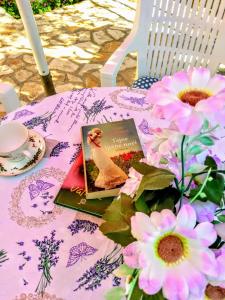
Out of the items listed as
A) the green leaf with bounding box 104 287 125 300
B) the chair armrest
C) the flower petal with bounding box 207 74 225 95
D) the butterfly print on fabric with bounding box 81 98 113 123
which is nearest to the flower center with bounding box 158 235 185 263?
the green leaf with bounding box 104 287 125 300

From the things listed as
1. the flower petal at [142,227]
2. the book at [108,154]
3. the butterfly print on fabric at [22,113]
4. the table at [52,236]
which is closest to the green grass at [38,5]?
the butterfly print on fabric at [22,113]

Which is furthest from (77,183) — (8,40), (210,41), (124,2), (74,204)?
(124,2)

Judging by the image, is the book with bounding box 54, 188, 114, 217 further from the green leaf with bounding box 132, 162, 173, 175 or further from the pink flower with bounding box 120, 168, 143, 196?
the green leaf with bounding box 132, 162, 173, 175

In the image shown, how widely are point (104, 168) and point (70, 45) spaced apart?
87.9 inches

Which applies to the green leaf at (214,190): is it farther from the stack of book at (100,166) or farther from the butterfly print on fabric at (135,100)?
the butterfly print on fabric at (135,100)

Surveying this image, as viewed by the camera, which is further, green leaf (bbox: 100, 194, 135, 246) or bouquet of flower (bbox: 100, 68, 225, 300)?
green leaf (bbox: 100, 194, 135, 246)

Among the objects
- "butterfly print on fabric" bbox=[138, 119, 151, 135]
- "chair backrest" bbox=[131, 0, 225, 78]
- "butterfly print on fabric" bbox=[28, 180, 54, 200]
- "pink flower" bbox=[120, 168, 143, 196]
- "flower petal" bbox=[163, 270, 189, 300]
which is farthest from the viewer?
"chair backrest" bbox=[131, 0, 225, 78]

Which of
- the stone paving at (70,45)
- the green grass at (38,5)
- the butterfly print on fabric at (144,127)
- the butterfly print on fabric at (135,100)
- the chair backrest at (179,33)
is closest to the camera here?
the butterfly print on fabric at (144,127)

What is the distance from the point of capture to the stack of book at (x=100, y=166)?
0.85 meters

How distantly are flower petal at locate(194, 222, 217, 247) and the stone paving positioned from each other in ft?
6.94

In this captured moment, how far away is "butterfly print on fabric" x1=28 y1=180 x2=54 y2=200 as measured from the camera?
895 millimetres

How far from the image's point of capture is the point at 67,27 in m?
3.08

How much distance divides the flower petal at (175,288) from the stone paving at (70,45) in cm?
215

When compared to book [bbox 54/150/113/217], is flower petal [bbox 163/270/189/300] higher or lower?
higher
